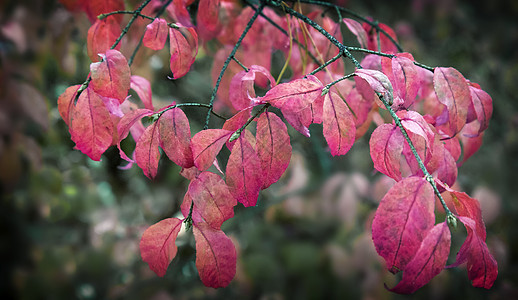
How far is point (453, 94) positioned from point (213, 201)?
26cm

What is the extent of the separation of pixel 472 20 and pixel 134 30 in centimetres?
184

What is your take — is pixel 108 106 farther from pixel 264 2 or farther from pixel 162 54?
pixel 162 54

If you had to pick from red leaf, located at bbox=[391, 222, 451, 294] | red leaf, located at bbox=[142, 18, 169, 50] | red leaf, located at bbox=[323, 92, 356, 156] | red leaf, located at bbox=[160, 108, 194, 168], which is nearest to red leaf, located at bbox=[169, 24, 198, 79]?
red leaf, located at bbox=[142, 18, 169, 50]

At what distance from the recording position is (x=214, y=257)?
0.35 meters

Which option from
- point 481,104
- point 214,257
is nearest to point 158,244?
point 214,257

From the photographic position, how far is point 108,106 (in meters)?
0.42

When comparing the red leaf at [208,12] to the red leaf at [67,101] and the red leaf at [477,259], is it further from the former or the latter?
the red leaf at [477,259]

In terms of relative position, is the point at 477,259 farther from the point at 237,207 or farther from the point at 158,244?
the point at 237,207

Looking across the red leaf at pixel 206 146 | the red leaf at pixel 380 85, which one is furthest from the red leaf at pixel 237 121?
the red leaf at pixel 380 85

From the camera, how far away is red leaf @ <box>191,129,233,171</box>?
349 mm

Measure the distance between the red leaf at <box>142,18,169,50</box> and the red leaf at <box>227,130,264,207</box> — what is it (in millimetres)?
198

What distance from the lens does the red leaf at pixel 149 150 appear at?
382 mm

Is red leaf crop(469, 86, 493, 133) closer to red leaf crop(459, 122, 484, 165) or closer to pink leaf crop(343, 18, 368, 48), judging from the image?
red leaf crop(459, 122, 484, 165)

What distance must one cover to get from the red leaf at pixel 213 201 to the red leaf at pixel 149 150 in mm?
59
